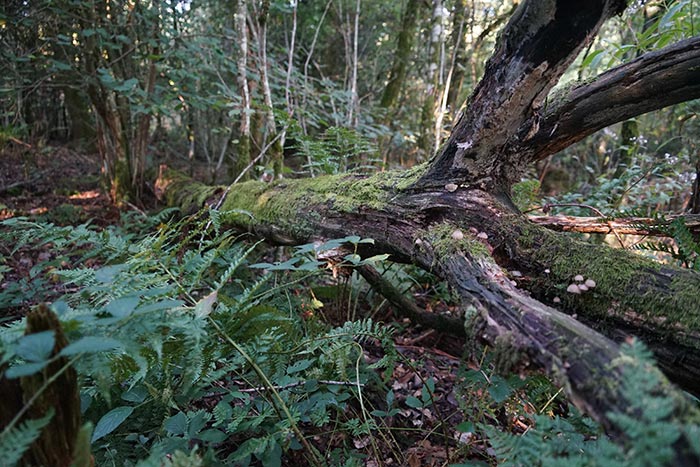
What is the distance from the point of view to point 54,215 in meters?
5.24

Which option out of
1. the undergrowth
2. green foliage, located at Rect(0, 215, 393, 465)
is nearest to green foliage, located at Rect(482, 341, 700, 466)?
the undergrowth

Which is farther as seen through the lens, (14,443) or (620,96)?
(620,96)

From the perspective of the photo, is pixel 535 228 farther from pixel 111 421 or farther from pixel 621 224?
pixel 111 421

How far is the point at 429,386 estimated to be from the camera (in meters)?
1.96

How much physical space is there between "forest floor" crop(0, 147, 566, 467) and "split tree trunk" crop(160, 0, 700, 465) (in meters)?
0.21

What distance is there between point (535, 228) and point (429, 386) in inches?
37.3

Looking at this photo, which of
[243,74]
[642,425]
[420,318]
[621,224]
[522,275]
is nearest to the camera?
[642,425]

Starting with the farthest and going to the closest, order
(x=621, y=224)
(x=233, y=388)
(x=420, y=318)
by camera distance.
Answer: (x=420, y=318) → (x=621, y=224) → (x=233, y=388)

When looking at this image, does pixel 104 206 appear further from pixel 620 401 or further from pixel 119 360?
pixel 620 401

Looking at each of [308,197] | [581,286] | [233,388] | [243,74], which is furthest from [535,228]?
[243,74]

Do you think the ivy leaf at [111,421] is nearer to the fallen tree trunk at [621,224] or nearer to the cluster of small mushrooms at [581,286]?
the cluster of small mushrooms at [581,286]

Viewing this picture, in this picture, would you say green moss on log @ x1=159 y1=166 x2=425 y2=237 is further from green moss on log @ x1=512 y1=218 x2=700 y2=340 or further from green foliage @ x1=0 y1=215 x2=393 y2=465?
green moss on log @ x1=512 y1=218 x2=700 y2=340

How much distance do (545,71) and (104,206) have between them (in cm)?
647

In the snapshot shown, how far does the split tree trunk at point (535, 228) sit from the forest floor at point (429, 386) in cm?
21
